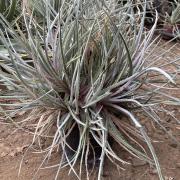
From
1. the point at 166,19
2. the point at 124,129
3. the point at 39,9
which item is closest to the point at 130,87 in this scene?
the point at 124,129

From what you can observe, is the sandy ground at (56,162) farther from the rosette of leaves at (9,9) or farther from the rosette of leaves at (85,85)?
the rosette of leaves at (9,9)

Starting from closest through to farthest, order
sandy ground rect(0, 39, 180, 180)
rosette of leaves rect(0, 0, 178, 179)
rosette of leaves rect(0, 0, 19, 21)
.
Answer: rosette of leaves rect(0, 0, 178, 179), sandy ground rect(0, 39, 180, 180), rosette of leaves rect(0, 0, 19, 21)

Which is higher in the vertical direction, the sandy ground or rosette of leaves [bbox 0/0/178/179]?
rosette of leaves [bbox 0/0/178/179]

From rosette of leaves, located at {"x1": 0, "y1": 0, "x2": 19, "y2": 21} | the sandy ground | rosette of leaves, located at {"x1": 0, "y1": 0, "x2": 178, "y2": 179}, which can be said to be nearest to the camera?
rosette of leaves, located at {"x1": 0, "y1": 0, "x2": 178, "y2": 179}

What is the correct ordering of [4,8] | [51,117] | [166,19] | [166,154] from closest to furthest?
[51,117], [166,154], [4,8], [166,19]

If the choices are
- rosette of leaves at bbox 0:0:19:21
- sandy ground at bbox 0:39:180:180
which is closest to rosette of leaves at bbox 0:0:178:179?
sandy ground at bbox 0:39:180:180

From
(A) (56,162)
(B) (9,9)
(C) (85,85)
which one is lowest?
(A) (56,162)

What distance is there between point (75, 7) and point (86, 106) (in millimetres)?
459

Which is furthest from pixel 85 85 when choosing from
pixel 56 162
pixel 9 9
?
pixel 9 9

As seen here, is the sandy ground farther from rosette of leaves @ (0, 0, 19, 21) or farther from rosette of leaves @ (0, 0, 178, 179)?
rosette of leaves @ (0, 0, 19, 21)

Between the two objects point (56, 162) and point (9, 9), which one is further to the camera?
point (9, 9)

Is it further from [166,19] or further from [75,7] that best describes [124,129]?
[166,19]

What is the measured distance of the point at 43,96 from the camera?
192 cm

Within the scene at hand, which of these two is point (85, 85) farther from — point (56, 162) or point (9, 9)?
point (9, 9)
